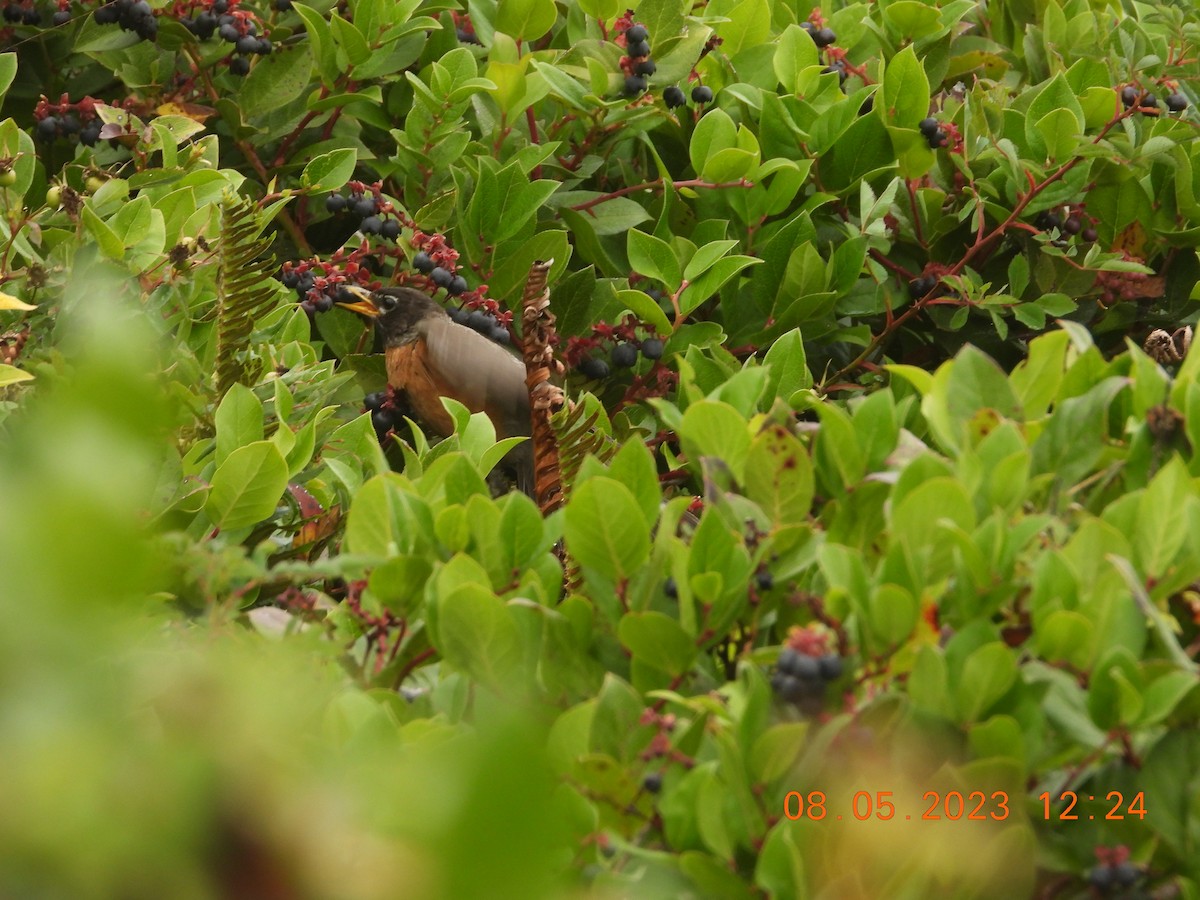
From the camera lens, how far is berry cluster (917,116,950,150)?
2.99 meters

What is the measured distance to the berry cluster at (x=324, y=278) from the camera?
107 inches

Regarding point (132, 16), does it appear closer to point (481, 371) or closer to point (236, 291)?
point (481, 371)

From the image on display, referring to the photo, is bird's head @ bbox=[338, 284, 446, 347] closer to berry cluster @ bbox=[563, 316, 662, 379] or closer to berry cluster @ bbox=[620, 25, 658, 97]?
berry cluster @ bbox=[563, 316, 662, 379]

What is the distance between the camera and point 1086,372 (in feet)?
5.13

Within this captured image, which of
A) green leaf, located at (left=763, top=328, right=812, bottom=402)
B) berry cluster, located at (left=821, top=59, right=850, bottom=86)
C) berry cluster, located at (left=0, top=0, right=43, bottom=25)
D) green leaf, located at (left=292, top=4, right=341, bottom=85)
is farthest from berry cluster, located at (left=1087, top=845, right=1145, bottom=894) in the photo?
berry cluster, located at (left=0, top=0, right=43, bottom=25)

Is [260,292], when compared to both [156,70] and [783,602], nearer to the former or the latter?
[783,602]

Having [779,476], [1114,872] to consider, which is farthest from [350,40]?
[1114,872]

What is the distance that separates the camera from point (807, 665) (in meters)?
1.16

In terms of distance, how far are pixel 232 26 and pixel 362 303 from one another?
696mm

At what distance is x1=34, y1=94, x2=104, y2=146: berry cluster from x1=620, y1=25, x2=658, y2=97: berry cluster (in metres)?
1.11

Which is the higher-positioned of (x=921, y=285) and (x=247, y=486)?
(x=247, y=486)

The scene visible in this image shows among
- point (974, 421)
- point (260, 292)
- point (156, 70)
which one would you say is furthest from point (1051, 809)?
point (156, 70)

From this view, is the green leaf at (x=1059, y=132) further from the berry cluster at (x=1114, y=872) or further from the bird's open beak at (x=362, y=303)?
the berry cluster at (x=1114, y=872)

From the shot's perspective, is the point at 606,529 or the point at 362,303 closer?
the point at 606,529
